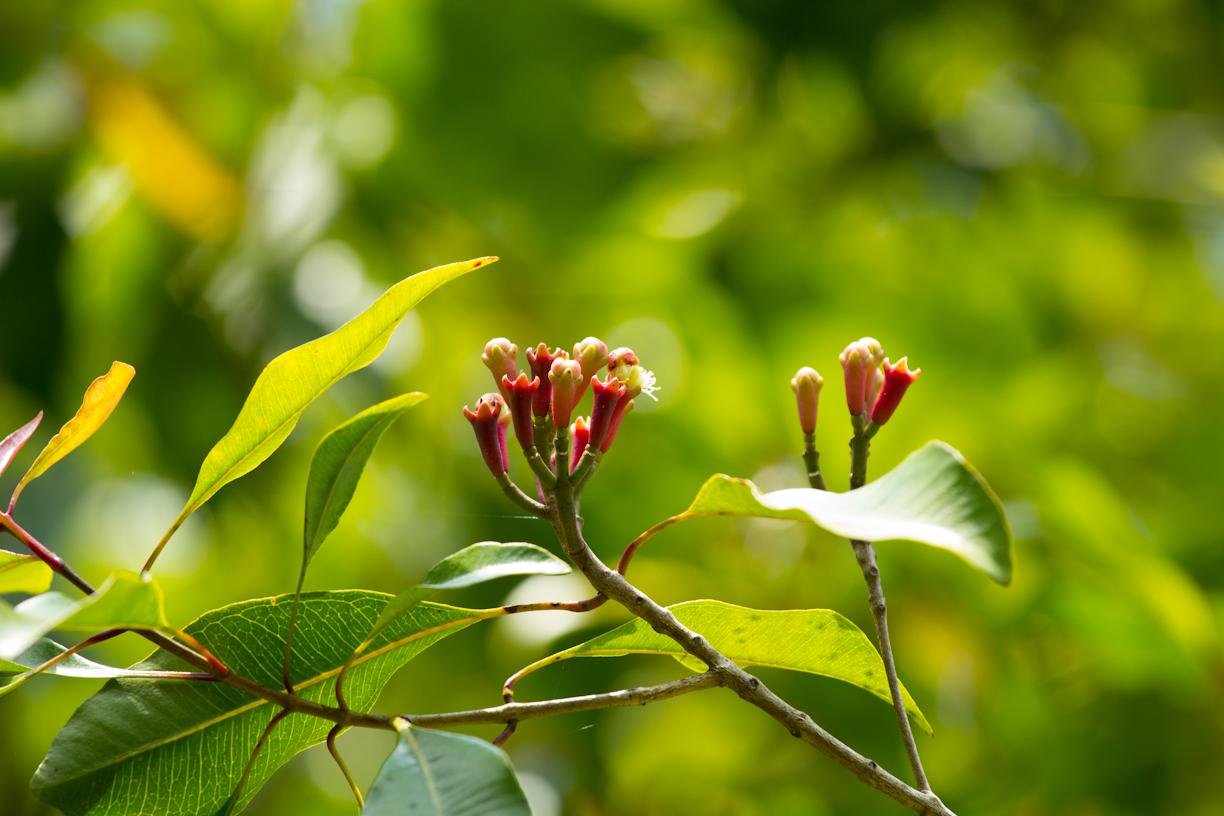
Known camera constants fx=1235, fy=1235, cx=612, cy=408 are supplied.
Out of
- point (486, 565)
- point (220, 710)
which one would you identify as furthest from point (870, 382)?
point (220, 710)

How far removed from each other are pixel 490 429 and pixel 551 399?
4 cm

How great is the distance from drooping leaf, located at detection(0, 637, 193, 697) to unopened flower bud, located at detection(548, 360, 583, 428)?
0.24 meters

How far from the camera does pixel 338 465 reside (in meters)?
0.61

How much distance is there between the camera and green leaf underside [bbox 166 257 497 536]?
0.61m

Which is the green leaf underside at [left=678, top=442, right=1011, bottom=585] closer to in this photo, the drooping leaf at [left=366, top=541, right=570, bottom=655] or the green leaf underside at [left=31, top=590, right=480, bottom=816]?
the drooping leaf at [left=366, top=541, right=570, bottom=655]

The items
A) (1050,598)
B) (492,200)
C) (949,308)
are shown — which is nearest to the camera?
(1050,598)

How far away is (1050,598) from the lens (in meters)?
1.77

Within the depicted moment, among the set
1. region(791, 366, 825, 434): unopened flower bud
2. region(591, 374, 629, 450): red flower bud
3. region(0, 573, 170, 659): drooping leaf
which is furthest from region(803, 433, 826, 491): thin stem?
region(0, 573, 170, 659): drooping leaf

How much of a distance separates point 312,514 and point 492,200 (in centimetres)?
189

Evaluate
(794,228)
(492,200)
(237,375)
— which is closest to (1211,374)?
(794,228)

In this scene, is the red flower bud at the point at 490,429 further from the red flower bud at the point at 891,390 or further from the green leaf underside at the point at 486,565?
the red flower bud at the point at 891,390

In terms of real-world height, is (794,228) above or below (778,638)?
below

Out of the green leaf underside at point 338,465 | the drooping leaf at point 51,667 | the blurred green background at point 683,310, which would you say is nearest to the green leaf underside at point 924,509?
the green leaf underside at point 338,465

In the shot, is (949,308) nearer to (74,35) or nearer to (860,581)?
(860,581)
